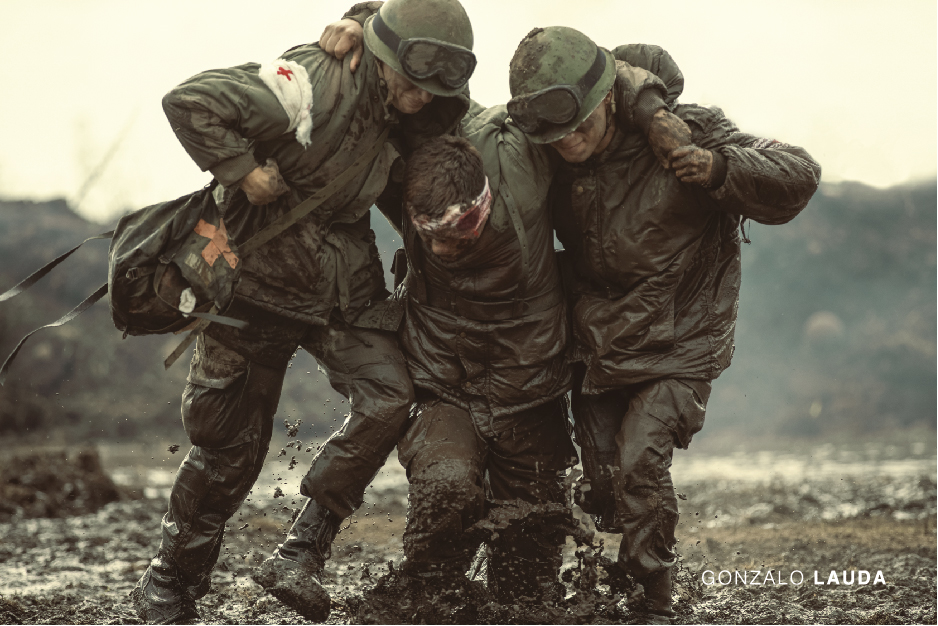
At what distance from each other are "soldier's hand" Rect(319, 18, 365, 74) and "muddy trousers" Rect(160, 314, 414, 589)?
3.78 ft

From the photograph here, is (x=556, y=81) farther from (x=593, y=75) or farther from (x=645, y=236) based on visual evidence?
(x=645, y=236)

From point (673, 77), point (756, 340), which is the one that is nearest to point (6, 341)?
point (673, 77)

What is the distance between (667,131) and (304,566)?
2.35m

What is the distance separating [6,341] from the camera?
47.1ft

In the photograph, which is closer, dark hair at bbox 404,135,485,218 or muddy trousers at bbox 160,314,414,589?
dark hair at bbox 404,135,485,218

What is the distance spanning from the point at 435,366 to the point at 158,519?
510 centimetres

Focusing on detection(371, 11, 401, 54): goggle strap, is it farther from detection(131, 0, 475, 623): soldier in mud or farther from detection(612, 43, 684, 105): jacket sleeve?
detection(612, 43, 684, 105): jacket sleeve

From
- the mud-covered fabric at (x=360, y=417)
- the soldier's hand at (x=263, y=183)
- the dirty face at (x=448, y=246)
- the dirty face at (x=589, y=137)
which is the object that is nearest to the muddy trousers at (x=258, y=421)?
the mud-covered fabric at (x=360, y=417)

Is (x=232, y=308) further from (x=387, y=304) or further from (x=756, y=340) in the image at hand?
(x=756, y=340)

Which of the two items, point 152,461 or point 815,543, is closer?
point 815,543

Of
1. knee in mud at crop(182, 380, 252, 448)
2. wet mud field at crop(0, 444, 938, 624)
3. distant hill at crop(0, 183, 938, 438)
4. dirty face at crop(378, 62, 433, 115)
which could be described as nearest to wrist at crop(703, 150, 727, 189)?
dirty face at crop(378, 62, 433, 115)

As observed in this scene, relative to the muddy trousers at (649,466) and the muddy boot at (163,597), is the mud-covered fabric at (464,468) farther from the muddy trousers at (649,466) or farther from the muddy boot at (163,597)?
the muddy boot at (163,597)

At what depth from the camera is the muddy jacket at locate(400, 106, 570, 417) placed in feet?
12.8

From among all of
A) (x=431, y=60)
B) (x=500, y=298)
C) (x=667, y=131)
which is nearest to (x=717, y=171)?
(x=667, y=131)
